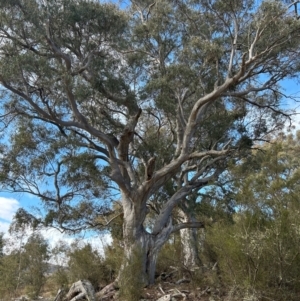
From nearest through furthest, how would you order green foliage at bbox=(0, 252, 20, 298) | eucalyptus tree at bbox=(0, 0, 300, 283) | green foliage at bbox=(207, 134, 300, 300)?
green foliage at bbox=(207, 134, 300, 300), eucalyptus tree at bbox=(0, 0, 300, 283), green foliage at bbox=(0, 252, 20, 298)

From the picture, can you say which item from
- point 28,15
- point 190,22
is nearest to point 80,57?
point 28,15

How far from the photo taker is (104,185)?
14789 millimetres

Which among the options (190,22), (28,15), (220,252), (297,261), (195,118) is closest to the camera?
(297,261)

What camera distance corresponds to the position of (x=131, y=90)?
13.8 meters

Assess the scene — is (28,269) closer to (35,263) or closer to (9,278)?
(35,263)

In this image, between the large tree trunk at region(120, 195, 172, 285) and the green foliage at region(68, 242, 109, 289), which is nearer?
the large tree trunk at region(120, 195, 172, 285)

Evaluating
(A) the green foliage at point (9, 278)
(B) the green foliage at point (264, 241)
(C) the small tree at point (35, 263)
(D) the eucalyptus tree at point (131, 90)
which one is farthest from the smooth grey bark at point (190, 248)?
(A) the green foliage at point (9, 278)

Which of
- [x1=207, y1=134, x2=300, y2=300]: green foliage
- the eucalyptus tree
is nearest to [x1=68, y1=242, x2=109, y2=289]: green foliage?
the eucalyptus tree

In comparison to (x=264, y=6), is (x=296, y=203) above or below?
below

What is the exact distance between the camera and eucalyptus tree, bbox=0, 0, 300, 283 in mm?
11719

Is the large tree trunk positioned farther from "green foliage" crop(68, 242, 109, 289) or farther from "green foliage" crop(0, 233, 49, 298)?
"green foliage" crop(0, 233, 49, 298)

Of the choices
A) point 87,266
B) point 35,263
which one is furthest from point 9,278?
point 87,266

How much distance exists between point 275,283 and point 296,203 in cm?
148

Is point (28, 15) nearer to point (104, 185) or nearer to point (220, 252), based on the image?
point (104, 185)
